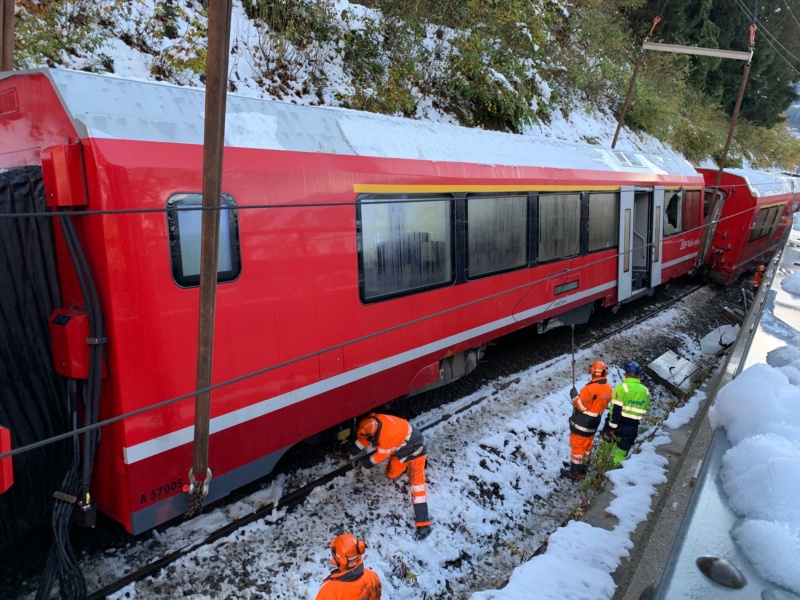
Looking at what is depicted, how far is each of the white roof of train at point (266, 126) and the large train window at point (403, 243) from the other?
0.44 m

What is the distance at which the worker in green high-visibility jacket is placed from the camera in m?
5.83

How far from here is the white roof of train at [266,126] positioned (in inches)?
128

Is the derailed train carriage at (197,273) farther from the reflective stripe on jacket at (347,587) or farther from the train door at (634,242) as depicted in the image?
the train door at (634,242)

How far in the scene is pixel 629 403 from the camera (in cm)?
586

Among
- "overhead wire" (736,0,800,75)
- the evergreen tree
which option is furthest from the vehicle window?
"overhead wire" (736,0,800,75)

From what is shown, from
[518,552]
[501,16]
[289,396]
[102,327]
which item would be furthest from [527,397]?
[501,16]

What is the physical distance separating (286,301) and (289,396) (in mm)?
754

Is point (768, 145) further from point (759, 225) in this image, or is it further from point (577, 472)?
point (577, 472)

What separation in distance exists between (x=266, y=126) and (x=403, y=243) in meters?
1.67

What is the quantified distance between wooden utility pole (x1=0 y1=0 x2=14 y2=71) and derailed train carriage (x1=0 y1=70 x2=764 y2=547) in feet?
4.70

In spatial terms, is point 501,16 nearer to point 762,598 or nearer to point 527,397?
point 527,397

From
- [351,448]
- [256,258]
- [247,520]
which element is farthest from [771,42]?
[247,520]

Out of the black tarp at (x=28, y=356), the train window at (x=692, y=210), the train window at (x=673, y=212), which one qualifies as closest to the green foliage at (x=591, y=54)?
the train window at (x=692, y=210)

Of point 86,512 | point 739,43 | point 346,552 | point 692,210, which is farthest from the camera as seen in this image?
point 739,43
